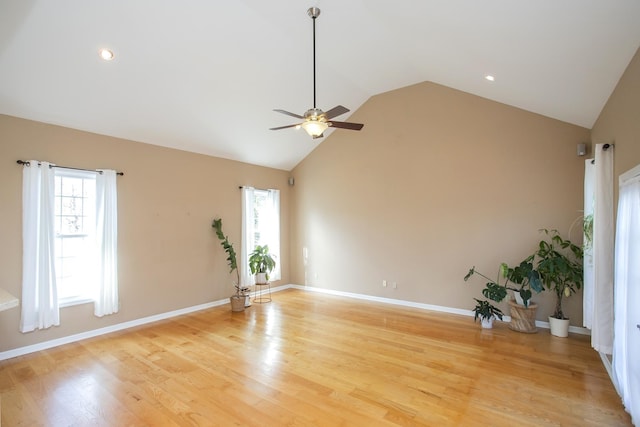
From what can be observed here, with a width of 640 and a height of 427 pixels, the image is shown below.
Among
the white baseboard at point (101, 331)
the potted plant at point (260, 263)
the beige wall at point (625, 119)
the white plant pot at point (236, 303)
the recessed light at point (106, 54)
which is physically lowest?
the white baseboard at point (101, 331)

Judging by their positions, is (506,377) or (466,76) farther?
(466,76)

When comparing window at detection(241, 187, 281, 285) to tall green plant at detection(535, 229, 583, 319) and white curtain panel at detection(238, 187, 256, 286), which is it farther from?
tall green plant at detection(535, 229, 583, 319)

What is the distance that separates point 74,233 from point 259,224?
3264 millimetres

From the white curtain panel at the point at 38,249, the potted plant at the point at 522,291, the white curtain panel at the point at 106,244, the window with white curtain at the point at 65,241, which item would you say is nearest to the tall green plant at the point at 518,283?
the potted plant at the point at 522,291

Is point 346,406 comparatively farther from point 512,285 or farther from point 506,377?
point 512,285

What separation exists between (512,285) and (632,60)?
3229 millimetres

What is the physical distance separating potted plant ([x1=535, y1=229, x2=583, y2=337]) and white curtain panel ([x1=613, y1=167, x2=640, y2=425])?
4.75 feet

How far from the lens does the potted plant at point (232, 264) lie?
208 inches

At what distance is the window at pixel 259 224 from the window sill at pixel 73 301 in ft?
8.33

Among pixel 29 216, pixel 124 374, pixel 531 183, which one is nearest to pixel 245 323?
pixel 124 374

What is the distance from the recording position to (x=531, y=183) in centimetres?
438

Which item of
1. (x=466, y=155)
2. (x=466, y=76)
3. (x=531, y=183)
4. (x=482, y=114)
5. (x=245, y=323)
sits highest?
(x=466, y=76)

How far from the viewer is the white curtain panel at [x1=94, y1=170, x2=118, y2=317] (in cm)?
419

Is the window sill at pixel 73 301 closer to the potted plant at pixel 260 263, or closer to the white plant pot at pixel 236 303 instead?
the white plant pot at pixel 236 303
